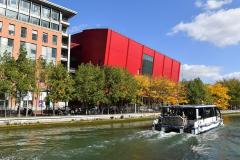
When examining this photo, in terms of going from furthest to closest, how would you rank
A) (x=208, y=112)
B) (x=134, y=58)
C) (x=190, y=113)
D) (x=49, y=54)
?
(x=134, y=58)
(x=49, y=54)
(x=208, y=112)
(x=190, y=113)

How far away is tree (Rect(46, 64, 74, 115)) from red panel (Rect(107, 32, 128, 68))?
36578mm

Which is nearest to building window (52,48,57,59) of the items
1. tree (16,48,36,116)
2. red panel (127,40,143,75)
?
red panel (127,40,143,75)

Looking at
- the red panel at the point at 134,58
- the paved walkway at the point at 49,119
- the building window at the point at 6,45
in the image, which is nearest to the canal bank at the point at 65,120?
the paved walkway at the point at 49,119

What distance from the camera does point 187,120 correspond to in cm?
5391

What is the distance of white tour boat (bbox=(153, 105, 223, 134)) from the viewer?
51.3 metres

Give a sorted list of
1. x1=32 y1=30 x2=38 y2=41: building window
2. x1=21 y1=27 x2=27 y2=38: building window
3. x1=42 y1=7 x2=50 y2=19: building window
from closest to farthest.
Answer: x1=21 y1=27 x2=27 y2=38: building window
x1=32 y1=30 x2=38 y2=41: building window
x1=42 y1=7 x2=50 y2=19: building window

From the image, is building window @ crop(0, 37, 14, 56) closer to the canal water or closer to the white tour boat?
the canal water

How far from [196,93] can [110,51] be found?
117ft

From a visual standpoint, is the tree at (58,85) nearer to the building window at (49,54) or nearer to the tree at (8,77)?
the tree at (8,77)

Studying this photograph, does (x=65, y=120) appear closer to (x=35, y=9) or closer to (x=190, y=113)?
(x=190, y=113)

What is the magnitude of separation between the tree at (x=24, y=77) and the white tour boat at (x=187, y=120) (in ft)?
77.0

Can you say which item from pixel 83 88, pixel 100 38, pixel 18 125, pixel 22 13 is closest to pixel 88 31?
pixel 100 38

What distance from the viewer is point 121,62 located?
117m

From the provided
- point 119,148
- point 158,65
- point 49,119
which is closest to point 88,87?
point 49,119
